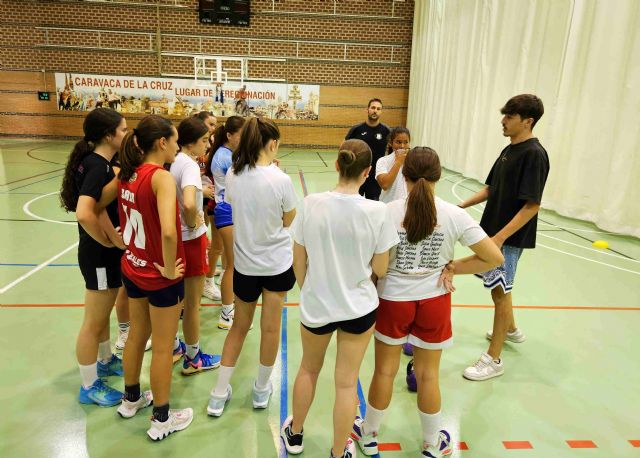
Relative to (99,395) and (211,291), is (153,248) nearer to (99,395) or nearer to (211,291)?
(99,395)

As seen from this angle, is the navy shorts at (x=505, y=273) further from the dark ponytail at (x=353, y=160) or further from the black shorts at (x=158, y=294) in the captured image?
the black shorts at (x=158, y=294)

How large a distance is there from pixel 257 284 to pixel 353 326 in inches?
28.3

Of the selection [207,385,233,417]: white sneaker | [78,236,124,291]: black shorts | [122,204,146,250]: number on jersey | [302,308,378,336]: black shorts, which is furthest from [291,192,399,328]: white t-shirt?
[78,236,124,291]: black shorts

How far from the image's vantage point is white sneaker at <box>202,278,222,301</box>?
4.16 metres

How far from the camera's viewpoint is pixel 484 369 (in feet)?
10.0

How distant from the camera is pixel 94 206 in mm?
2285

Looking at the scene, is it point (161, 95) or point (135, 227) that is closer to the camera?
point (135, 227)

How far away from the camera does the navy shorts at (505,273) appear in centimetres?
288

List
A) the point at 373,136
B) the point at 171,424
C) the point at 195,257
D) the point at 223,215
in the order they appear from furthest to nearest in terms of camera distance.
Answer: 1. the point at 373,136
2. the point at 223,215
3. the point at 195,257
4. the point at 171,424

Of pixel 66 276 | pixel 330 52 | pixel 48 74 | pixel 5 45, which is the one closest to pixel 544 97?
pixel 66 276

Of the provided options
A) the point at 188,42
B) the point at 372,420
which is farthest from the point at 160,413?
the point at 188,42

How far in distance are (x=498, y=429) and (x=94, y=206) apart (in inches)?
104

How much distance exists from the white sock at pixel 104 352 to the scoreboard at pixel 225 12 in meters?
14.5

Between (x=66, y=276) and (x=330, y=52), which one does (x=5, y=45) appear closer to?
(x=330, y=52)
